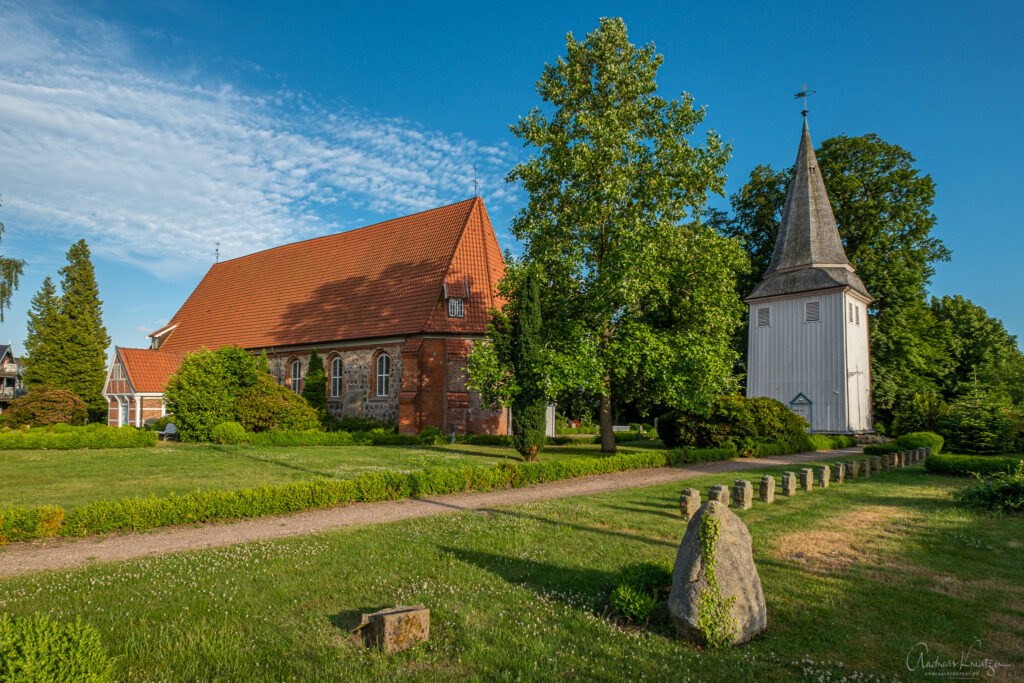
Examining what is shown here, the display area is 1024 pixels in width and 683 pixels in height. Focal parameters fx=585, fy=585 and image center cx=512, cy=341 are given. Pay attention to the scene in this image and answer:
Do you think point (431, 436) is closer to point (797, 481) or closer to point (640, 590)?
point (797, 481)

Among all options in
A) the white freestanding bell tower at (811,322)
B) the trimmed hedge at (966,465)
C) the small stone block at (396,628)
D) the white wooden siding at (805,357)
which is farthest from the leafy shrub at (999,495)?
the white freestanding bell tower at (811,322)

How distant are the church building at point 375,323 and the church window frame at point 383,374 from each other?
0.05 meters

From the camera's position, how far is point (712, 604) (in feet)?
16.1

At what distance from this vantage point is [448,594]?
5965 millimetres

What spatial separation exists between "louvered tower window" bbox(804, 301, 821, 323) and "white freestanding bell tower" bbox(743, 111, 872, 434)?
0.15 feet

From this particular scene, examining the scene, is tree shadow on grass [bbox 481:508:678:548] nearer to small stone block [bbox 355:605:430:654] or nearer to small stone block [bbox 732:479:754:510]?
small stone block [bbox 732:479:754:510]

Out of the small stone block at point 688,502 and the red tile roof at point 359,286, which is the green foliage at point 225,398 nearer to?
the red tile roof at point 359,286

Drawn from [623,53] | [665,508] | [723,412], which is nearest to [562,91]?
[623,53]

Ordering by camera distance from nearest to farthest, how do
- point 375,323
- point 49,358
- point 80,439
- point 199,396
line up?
1. point 80,439
2. point 199,396
3. point 375,323
4. point 49,358

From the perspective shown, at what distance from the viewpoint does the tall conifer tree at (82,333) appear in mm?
38069

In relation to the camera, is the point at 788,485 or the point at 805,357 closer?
the point at 788,485

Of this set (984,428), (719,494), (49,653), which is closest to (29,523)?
(49,653)

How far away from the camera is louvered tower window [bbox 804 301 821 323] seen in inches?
1134

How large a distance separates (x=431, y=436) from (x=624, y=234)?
1168 centimetres
